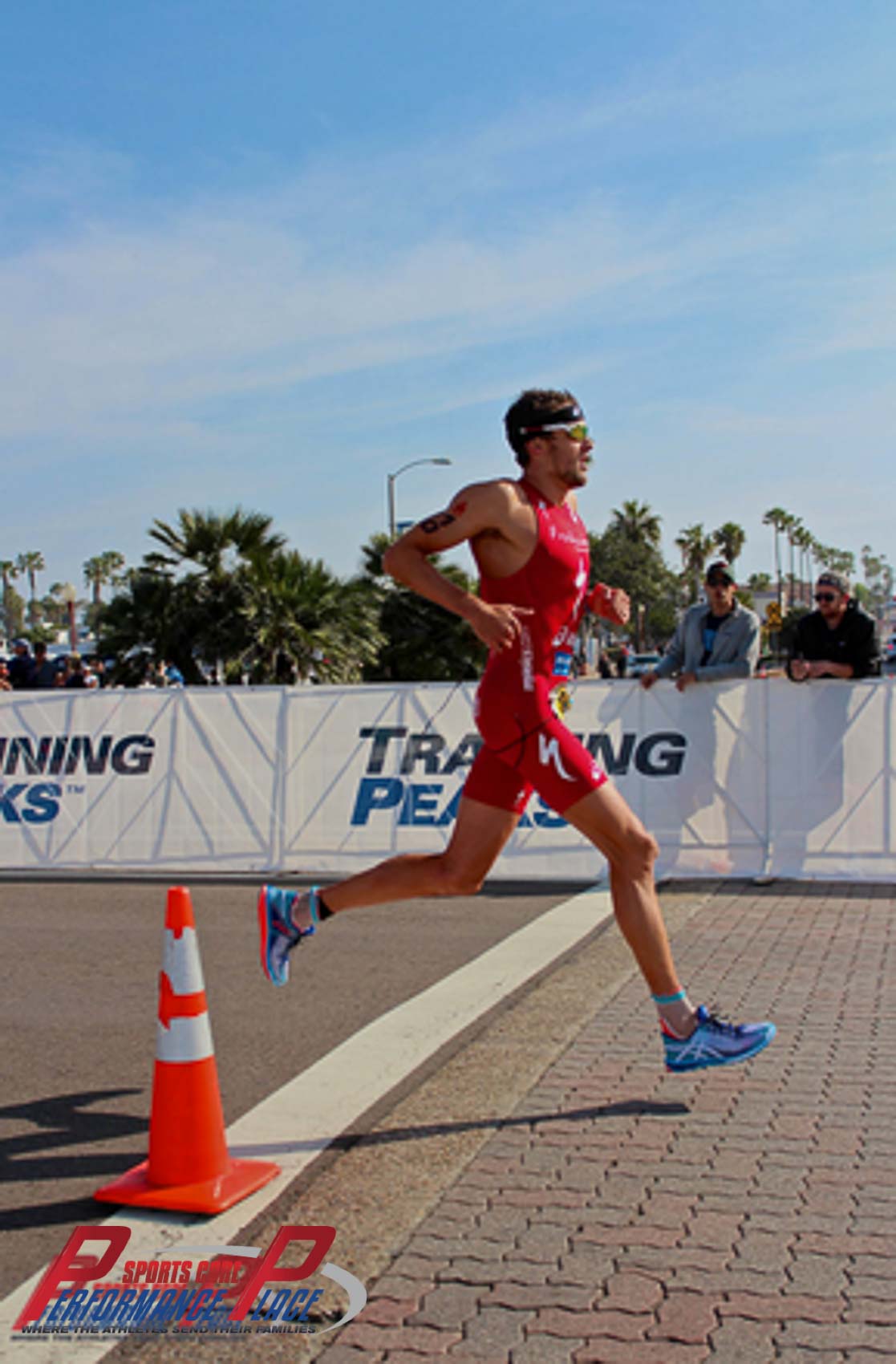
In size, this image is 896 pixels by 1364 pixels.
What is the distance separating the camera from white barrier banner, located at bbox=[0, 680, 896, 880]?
970cm

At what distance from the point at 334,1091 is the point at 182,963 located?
110 centimetres

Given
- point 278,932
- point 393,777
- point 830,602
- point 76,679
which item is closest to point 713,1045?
point 278,932

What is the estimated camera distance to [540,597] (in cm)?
485

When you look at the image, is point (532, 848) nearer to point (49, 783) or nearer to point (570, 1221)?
point (49, 783)

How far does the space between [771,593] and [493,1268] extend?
188744 mm

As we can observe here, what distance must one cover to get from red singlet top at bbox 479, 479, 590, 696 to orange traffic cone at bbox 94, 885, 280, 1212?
140 cm

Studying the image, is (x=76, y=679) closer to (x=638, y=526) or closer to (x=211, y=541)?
(x=211, y=541)

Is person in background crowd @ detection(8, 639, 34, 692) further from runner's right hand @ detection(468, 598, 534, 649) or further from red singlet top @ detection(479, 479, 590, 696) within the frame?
runner's right hand @ detection(468, 598, 534, 649)

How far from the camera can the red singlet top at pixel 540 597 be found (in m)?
4.82

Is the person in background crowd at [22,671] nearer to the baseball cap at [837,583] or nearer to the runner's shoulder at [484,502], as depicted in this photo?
the baseball cap at [837,583]

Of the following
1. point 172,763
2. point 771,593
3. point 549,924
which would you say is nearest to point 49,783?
point 172,763

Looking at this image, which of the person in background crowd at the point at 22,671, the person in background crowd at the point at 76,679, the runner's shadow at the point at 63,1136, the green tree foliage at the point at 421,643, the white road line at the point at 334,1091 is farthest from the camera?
the green tree foliage at the point at 421,643

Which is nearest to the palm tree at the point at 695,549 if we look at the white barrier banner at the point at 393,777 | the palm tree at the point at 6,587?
the palm tree at the point at 6,587

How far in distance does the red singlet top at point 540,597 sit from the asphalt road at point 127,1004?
176 centimetres
